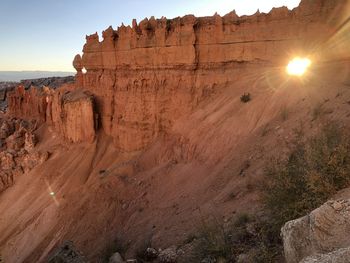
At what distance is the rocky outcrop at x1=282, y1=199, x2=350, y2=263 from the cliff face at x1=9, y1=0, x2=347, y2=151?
37.6 ft

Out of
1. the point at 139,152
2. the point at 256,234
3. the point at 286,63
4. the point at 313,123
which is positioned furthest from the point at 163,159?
the point at 256,234

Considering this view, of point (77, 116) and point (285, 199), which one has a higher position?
point (285, 199)

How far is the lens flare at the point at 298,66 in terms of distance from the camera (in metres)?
15.2

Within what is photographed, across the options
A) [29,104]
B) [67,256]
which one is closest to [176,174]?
[67,256]

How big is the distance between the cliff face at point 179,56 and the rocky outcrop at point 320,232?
11471 mm

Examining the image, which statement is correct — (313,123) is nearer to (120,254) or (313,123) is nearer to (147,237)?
(147,237)

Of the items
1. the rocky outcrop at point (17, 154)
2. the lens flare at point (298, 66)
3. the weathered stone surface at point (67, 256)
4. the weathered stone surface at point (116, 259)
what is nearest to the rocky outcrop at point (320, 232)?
the weathered stone surface at point (67, 256)

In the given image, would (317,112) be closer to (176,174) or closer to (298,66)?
(298,66)

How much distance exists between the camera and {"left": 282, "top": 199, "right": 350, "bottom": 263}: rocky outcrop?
14.8 feet

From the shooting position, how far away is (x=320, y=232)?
15.2ft

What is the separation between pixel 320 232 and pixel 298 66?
39.7 feet

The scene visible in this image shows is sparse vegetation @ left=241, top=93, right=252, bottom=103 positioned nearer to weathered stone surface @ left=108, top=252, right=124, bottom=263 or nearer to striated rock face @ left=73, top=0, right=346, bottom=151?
striated rock face @ left=73, top=0, right=346, bottom=151

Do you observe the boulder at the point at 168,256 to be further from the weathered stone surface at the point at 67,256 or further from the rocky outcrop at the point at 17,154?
the rocky outcrop at the point at 17,154

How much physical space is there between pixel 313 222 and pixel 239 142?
983cm
